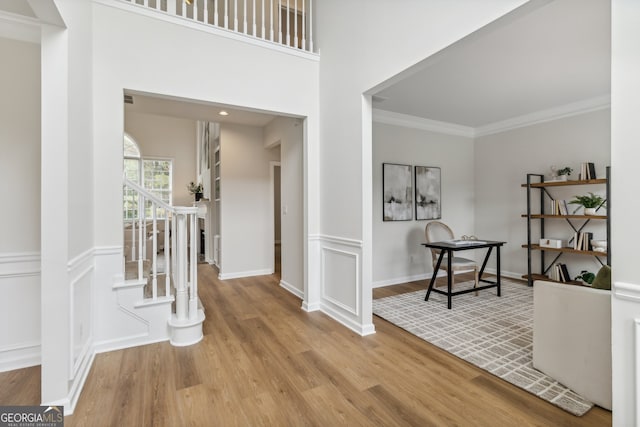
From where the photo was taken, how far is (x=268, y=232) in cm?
514

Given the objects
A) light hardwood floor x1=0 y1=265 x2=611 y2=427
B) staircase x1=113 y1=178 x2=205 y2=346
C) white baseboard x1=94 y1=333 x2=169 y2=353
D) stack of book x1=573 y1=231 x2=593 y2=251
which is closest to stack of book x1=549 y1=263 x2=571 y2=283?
stack of book x1=573 y1=231 x2=593 y2=251

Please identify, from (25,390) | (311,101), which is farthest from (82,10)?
(25,390)

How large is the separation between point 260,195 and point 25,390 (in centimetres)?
361

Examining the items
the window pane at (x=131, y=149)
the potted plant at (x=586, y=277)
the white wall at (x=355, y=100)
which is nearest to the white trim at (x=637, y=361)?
the white wall at (x=355, y=100)

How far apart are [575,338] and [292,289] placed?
300 cm

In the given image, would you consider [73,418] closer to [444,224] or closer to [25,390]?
[25,390]

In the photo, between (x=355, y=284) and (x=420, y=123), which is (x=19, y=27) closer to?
(x=355, y=284)

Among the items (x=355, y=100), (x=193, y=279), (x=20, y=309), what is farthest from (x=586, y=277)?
(x=20, y=309)

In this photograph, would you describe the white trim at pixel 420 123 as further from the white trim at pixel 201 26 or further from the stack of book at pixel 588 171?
the stack of book at pixel 588 171

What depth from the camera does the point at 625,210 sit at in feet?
4.17

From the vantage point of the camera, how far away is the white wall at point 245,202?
484 centimetres

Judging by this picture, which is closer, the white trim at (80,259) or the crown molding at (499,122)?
the white trim at (80,259)

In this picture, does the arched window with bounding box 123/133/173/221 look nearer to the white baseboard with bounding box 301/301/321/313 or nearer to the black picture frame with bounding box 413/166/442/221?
the white baseboard with bounding box 301/301/321/313

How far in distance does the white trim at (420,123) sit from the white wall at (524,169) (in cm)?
39
